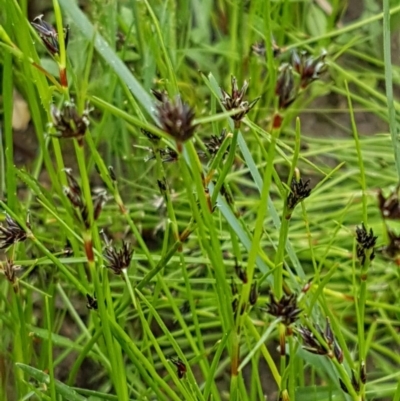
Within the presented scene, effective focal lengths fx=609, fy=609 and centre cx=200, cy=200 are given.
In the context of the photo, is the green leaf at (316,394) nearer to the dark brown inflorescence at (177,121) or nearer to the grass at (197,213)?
the grass at (197,213)

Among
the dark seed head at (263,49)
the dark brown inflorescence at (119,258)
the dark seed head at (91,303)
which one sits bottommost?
the dark seed head at (91,303)

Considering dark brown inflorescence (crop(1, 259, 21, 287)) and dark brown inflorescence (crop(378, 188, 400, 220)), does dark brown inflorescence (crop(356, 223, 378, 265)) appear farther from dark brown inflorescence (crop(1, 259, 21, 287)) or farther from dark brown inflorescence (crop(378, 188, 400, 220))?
dark brown inflorescence (crop(1, 259, 21, 287))

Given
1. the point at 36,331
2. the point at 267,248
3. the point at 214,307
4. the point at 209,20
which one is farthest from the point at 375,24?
the point at 36,331

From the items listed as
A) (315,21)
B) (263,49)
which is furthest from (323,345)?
(315,21)

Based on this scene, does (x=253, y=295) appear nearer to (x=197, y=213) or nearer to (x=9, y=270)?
(x=197, y=213)

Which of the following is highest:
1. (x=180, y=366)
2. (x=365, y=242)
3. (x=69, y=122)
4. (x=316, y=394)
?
(x=69, y=122)

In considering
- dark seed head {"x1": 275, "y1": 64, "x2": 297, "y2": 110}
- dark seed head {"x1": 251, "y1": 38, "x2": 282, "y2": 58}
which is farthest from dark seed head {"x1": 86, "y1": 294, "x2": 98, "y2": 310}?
dark seed head {"x1": 251, "y1": 38, "x2": 282, "y2": 58}

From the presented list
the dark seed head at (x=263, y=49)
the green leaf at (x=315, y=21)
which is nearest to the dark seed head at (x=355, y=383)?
the dark seed head at (x=263, y=49)

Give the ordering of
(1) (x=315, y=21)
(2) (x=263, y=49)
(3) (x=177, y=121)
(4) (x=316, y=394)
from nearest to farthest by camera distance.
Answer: (3) (x=177, y=121) < (4) (x=316, y=394) < (2) (x=263, y=49) < (1) (x=315, y=21)

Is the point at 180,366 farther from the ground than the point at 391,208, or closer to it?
closer to it
